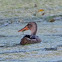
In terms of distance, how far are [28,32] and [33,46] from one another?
1287mm

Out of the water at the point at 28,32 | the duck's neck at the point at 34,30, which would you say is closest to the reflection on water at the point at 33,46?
the water at the point at 28,32

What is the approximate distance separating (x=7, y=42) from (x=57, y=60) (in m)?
1.42

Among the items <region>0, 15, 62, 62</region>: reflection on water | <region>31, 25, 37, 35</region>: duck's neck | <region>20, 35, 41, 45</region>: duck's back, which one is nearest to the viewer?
<region>0, 15, 62, 62</region>: reflection on water

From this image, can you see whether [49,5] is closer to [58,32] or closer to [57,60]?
[58,32]

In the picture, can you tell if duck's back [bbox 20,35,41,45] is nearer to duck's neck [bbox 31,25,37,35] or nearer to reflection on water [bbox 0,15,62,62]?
reflection on water [bbox 0,15,62,62]

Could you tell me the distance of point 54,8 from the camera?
10.5 meters

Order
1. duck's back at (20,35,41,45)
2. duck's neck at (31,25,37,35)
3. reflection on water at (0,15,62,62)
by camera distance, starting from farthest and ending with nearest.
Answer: duck's neck at (31,25,37,35) < duck's back at (20,35,41,45) < reflection on water at (0,15,62,62)

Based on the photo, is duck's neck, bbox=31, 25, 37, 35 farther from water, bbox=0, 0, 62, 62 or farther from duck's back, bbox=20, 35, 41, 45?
duck's back, bbox=20, 35, 41, 45

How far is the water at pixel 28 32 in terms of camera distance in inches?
232

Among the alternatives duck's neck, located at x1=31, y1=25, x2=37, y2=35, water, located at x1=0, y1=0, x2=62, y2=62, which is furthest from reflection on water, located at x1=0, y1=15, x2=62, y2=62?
duck's neck, located at x1=31, y1=25, x2=37, y2=35

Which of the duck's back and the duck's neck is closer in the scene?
the duck's back

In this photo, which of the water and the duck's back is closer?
the water

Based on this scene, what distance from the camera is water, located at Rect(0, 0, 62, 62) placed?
19.3 ft

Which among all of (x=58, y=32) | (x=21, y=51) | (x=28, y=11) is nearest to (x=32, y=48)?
(x=21, y=51)
